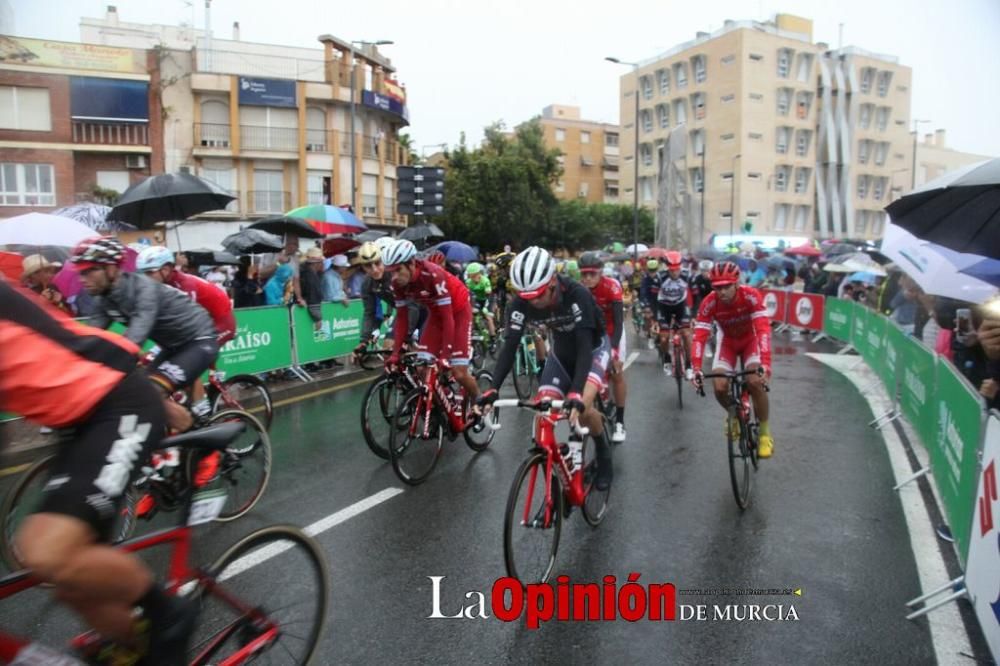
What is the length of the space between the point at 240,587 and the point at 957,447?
4522 millimetres

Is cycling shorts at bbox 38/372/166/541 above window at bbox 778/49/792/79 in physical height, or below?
below

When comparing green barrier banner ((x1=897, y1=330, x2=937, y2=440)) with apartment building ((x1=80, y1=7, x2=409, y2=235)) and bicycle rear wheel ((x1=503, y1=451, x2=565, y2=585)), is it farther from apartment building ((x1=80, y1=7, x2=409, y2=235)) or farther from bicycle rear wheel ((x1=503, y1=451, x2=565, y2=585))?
apartment building ((x1=80, y1=7, x2=409, y2=235))

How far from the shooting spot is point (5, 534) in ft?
14.1

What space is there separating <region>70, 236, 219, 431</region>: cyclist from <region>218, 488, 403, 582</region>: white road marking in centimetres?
137

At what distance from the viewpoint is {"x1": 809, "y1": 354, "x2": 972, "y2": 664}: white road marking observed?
3.73m

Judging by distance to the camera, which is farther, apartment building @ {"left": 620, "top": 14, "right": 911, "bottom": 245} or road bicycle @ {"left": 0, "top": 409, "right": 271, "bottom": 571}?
apartment building @ {"left": 620, "top": 14, "right": 911, "bottom": 245}

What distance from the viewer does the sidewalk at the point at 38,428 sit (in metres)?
6.82

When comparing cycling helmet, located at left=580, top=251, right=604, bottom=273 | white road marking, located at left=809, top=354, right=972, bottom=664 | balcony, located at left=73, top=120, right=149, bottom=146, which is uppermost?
balcony, located at left=73, top=120, right=149, bottom=146

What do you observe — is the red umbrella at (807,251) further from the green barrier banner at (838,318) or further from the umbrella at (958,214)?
the umbrella at (958,214)

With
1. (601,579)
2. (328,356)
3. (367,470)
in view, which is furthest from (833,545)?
(328,356)

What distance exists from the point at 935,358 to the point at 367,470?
4995 millimetres

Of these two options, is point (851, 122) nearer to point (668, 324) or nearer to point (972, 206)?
point (668, 324)

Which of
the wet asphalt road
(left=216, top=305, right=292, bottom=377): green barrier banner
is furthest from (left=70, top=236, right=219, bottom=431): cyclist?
(left=216, top=305, right=292, bottom=377): green barrier banner

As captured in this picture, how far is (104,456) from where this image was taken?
258 centimetres
